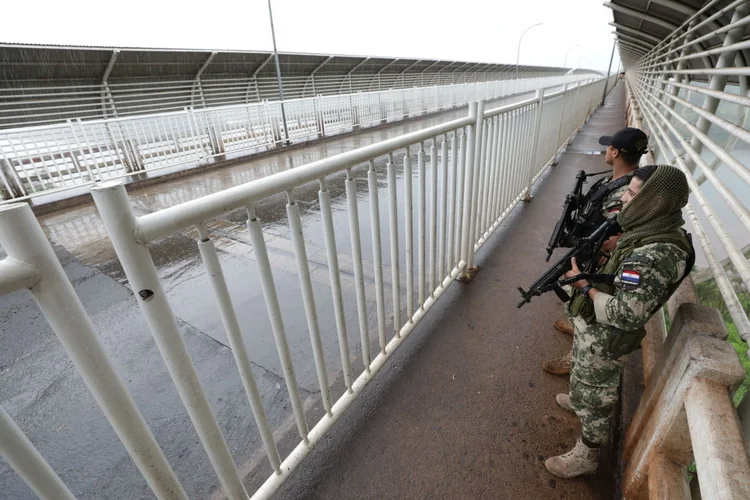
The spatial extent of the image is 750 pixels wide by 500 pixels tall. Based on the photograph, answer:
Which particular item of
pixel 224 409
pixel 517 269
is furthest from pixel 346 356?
pixel 517 269

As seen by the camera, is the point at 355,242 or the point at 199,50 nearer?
the point at 355,242

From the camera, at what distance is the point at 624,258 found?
1.40m

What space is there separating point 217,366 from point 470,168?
2393 millimetres

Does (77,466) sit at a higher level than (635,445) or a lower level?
lower

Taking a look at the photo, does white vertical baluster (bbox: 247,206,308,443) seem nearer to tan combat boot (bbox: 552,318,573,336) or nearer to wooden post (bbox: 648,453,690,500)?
wooden post (bbox: 648,453,690,500)

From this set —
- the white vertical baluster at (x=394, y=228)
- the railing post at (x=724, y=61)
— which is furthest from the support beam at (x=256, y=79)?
the white vertical baluster at (x=394, y=228)

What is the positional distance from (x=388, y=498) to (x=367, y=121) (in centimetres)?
1419

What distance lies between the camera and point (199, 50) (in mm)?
11844

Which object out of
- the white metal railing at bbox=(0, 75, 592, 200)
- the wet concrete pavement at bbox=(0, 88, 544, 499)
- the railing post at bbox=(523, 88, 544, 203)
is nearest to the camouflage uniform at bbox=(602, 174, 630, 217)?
the wet concrete pavement at bbox=(0, 88, 544, 499)

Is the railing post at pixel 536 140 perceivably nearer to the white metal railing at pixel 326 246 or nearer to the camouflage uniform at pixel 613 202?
the white metal railing at pixel 326 246

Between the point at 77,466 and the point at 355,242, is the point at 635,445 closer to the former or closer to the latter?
the point at 355,242

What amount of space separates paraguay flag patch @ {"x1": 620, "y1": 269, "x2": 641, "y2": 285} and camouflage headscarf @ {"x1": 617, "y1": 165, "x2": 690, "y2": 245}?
6.4 inches

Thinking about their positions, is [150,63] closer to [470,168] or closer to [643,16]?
[470,168]

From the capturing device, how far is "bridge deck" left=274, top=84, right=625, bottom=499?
1624mm
